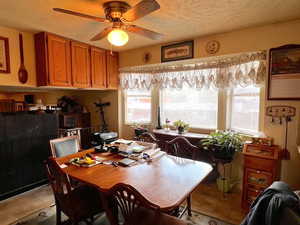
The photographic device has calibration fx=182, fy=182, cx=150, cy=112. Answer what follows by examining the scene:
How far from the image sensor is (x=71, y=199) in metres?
1.75

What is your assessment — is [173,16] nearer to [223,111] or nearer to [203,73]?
[203,73]

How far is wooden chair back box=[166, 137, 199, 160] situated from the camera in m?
2.33

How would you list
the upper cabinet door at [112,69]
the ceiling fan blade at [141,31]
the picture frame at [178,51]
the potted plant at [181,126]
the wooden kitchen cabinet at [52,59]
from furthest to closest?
the upper cabinet door at [112,69] → the potted plant at [181,126] → the picture frame at [178,51] → the wooden kitchen cabinet at [52,59] → the ceiling fan blade at [141,31]

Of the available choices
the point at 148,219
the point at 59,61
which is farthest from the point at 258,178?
the point at 59,61

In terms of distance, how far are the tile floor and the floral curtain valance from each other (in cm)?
166

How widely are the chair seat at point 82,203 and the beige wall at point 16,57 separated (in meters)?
1.83

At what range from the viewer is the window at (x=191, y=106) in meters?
3.22

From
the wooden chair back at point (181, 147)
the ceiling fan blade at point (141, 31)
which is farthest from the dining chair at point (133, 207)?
the ceiling fan blade at point (141, 31)

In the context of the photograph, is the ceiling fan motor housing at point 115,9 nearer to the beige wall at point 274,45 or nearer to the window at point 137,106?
the beige wall at point 274,45

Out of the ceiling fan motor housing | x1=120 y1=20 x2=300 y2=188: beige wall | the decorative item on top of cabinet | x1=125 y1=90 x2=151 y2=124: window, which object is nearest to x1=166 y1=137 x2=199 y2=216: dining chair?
the decorative item on top of cabinet

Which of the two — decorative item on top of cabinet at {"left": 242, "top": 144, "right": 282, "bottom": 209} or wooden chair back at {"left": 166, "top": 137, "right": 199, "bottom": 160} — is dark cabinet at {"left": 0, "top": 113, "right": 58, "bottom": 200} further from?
decorative item on top of cabinet at {"left": 242, "top": 144, "right": 282, "bottom": 209}

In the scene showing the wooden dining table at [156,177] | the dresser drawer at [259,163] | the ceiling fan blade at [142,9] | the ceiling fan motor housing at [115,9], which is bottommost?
the dresser drawer at [259,163]

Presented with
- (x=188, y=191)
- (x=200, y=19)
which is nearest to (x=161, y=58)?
(x=200, y=19)

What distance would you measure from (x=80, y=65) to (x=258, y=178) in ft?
10.4
